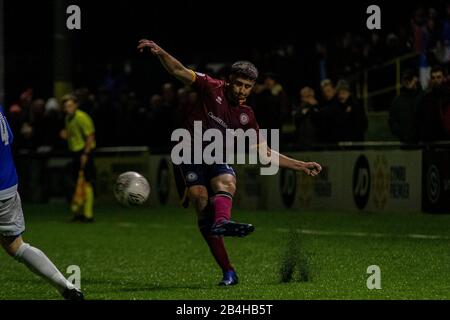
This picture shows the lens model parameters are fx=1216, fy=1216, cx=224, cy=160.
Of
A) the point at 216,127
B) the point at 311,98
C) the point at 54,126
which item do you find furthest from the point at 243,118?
the point at 54,126

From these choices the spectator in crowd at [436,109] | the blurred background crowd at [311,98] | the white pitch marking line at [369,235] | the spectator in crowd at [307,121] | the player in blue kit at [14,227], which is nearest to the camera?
the player in blue kit at [14,227]

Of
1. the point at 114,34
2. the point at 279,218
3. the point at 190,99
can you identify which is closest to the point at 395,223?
the point at 279,218

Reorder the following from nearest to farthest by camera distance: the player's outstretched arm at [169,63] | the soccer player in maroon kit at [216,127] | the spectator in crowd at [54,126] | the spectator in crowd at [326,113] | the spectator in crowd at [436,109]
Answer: the player's outstretched arm at [169,63] < the soccer player in maroon kit at [216,127] < the spectator in crowd at [436,109] < the spectator in crowd at [326,113] < the spectator in crowd at [54,126]

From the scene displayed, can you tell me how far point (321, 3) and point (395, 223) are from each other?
14.4m

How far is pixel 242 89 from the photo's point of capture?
39.1 feet

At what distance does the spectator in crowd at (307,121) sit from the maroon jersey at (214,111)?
10816 millimetres

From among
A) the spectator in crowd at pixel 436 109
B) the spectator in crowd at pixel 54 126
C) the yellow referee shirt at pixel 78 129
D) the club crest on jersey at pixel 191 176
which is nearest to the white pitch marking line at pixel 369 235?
the spectator in crowd at pixel 436 109

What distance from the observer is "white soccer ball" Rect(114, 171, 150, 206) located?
39.7ft

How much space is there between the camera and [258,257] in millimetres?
15555

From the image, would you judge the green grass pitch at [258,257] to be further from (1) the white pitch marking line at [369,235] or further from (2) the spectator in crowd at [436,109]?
(2) the spectator in crowd at [436,109]

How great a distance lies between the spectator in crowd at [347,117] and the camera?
22.0 meters

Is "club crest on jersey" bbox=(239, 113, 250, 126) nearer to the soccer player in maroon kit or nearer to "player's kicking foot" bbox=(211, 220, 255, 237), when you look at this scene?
the soccer player in maroon kit

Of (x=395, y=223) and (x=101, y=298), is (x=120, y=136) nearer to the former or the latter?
(x=395, y=223)

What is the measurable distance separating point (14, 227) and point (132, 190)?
209 centimetres
